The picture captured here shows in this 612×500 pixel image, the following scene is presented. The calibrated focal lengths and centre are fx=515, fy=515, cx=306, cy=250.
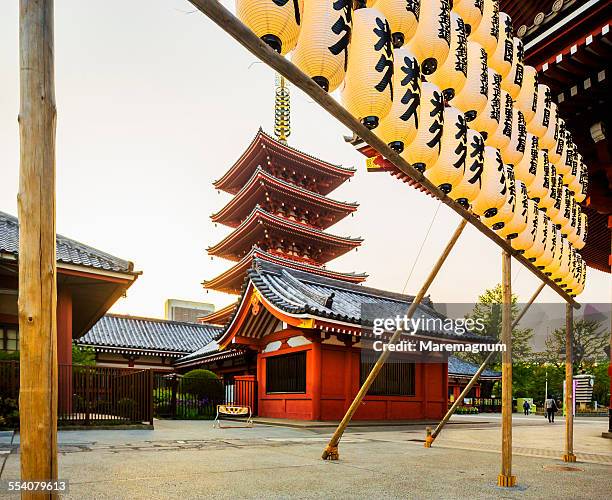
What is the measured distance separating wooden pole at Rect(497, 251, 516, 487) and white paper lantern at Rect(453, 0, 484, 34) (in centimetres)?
273

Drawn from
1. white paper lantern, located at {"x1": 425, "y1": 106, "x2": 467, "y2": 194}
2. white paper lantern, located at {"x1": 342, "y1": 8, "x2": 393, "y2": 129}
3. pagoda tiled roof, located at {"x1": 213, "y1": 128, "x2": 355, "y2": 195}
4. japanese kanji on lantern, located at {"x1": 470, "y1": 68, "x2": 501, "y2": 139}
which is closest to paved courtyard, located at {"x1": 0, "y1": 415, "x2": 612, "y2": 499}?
white paper lantern, located at {"x1": 425, "y1": 106, "x2": 467, "y2": 194}

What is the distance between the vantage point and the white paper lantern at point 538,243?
6570 mm

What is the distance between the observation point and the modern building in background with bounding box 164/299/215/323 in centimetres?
6119

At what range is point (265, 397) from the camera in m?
17.8

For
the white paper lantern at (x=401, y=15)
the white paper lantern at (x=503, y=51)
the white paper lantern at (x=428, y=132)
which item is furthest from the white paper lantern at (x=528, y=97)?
the white paper lantern at (x=401, y=15)

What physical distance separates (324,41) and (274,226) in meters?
23.0

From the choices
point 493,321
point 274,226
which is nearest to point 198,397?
point 274,226

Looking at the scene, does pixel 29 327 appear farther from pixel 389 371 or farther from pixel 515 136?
pixel 389 371

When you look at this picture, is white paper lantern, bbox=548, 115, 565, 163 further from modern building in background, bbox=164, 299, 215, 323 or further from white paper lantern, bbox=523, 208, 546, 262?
modern building in background, bbox=164, 299, 215, 323

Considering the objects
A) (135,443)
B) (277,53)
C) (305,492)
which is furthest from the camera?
(135,443)

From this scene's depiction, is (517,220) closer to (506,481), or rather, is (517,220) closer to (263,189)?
(506,481)

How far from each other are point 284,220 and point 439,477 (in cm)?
2134

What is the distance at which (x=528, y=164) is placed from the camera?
21.2 feet

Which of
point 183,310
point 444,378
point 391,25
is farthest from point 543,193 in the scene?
point 183,310
